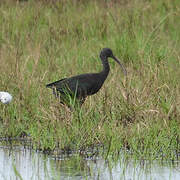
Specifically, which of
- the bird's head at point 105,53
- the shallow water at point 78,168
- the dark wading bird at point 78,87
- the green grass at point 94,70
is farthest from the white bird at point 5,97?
the bird's head at point 105,53

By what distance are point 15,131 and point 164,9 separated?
5986 mm

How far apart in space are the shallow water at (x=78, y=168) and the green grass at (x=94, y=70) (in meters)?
0.21

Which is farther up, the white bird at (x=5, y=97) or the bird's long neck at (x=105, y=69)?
the bird's long neck at (x=105, y=69)

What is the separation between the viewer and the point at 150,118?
740 centimetres

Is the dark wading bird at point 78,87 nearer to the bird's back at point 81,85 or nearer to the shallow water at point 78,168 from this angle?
the bird's back at point 81,85

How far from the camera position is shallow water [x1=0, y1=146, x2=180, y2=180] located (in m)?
6.17

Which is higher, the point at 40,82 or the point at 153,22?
the point at 153,22

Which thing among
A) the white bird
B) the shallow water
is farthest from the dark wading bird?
the shallow water

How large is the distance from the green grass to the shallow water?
21 cm

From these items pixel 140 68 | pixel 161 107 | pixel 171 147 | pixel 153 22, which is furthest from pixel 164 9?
pixel 171 147

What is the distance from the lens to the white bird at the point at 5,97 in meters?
7.94

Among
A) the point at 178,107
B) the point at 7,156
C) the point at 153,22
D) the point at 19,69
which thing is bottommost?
the point at 7,156

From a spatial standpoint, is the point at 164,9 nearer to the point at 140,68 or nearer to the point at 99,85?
the point at 140,68

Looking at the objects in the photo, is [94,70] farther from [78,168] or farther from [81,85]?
[78,168]
